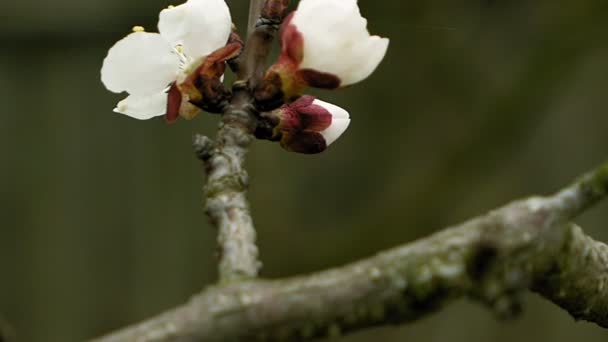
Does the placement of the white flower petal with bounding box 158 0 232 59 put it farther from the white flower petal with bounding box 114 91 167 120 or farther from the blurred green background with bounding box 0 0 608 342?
the blurred green background with bounding box 0 0 608 342

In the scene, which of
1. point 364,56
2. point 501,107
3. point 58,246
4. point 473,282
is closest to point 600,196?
point 473,282

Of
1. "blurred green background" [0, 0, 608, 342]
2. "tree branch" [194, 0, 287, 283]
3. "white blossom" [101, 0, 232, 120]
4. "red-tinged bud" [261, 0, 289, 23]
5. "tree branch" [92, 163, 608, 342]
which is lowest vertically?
"tree branch" [92, 163, 608, 342]

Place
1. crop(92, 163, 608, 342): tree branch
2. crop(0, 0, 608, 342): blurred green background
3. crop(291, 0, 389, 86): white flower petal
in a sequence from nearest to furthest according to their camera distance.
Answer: crop(92, 163, 608, 342): tree branch
crop(291, 0, 389, 86): white flower petal
crop(0, 0, 608, 342): blurred green background

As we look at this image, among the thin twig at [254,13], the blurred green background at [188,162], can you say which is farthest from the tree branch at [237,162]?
the blurred green background at [188,162]

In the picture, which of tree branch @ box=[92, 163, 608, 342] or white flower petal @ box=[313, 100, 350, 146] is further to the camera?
white flower petal @ box=[313, 100, 350, 146]

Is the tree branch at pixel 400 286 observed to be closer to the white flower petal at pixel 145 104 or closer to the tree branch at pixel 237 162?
the tree branch at pixel 237 162

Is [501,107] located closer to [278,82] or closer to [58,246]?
[58,246]

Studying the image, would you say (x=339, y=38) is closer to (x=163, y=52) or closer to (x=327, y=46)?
(x=327, y=46)

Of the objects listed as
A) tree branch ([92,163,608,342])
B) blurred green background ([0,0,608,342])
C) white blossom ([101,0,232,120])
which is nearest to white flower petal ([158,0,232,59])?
white blossom ([101,0,232,120])

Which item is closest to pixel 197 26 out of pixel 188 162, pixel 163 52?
pixel 163 52
